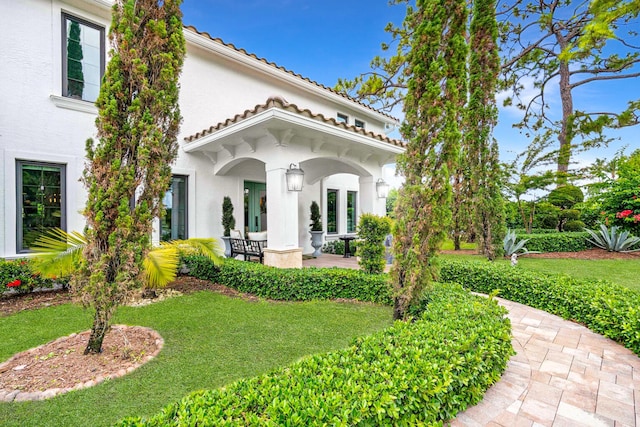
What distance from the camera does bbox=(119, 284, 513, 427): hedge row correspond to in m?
1.74

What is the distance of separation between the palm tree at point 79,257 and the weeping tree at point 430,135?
3.59 m

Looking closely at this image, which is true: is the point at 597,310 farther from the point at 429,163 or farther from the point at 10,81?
the point at 10,81

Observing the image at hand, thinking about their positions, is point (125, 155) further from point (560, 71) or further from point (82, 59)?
point (560, 71)

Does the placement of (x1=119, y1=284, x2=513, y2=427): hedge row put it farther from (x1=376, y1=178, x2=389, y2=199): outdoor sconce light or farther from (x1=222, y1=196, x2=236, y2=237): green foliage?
(x1=222, y1=196, x2=236, y2=237): green foliage

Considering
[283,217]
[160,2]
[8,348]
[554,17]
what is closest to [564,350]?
[283,217]

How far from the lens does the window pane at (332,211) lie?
42.5 ft

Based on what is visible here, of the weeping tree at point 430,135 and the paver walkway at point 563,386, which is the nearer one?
the paver walkway at point 563,386

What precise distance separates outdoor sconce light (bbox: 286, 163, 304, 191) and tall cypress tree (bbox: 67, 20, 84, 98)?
5249mm

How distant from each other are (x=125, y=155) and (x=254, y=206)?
7.02 meters

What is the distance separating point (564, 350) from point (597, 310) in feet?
3.81

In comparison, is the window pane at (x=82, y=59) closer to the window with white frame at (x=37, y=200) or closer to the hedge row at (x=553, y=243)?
the window with white frame at (x=37, y=200)

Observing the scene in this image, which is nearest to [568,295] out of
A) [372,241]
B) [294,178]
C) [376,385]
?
[372,241]

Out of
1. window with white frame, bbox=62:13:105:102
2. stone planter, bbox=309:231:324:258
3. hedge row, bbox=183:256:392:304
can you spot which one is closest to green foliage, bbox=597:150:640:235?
hedge row, bbox=183:256:392:304

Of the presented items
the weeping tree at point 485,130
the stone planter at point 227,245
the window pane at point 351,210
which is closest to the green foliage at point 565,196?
the weeping tree at point 485,130
